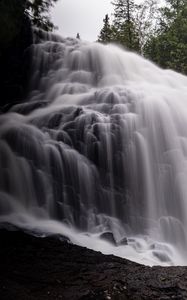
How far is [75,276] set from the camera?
21.3 feet

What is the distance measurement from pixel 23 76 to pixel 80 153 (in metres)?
8.05

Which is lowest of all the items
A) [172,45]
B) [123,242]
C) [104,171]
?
[123,242]

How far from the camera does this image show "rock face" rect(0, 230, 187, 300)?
596 centimetres

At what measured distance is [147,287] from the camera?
619 cm

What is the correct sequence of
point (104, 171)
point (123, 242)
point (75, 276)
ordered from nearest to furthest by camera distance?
point (75, 276) → point (123, 242) → point (104, 171)

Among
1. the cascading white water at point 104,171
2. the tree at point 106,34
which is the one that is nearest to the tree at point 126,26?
the tree at point 106,34

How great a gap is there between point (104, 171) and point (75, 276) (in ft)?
17.9

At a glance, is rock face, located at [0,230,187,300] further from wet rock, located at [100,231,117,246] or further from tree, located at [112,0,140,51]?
tree, located at [112,0,140,51]

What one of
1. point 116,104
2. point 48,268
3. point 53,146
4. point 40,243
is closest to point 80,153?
point 53,146

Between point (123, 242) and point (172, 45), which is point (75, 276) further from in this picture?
point (172, 45)

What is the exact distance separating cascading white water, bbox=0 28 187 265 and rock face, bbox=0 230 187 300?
160cm

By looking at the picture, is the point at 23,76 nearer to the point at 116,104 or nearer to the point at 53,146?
the point at 116,104

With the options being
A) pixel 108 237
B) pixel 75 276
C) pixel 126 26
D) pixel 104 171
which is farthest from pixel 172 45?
pixel 75 276

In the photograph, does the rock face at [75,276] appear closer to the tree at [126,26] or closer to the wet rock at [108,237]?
the wet rock at [108,237]
